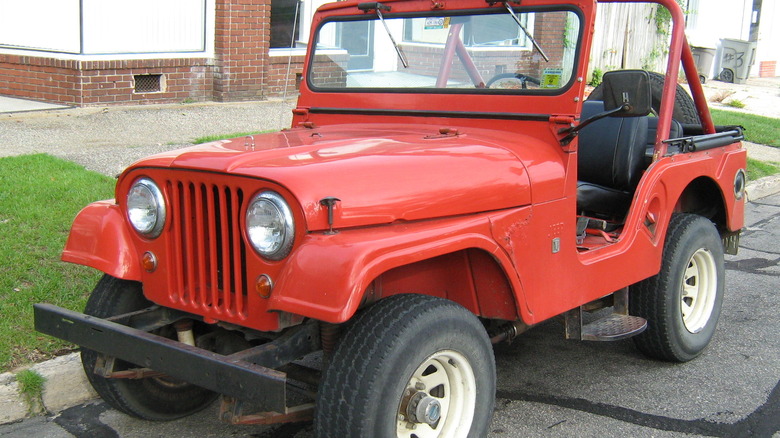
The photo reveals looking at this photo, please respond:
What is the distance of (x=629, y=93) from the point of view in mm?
3385

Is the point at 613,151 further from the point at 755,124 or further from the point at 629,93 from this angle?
the point at 755,124

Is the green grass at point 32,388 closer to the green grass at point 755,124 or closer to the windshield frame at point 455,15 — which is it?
the windshield frame at point 455,15

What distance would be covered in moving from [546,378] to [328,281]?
2.00 m

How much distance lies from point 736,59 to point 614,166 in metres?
17.5

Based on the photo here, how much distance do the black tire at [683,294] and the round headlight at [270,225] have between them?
85.7 inches

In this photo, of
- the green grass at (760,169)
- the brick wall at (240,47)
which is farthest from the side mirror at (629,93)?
the brick wall at (240,47)

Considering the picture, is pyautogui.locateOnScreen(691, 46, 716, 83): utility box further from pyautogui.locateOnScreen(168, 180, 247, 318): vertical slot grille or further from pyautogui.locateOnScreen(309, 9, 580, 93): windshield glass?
pyautogui.locateOnScreen(168, 180, 247, 318): vertical slot grille

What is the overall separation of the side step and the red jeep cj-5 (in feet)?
0.05

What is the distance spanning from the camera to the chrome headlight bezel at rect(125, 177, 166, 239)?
3107 millimetres

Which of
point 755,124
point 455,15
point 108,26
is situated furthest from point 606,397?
point 755,124

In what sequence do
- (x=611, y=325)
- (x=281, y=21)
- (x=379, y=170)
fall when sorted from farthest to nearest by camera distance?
(x=281, y=21) < (x=611, y=325) < (x=379, y=170)

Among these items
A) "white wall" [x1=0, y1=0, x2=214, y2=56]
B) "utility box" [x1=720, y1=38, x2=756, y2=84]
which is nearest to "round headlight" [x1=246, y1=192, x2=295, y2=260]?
"white wall" [x1=0, y1=0, x2=214, y2=56]

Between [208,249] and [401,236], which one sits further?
[208,249]

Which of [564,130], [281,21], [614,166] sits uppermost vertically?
[281,21]
